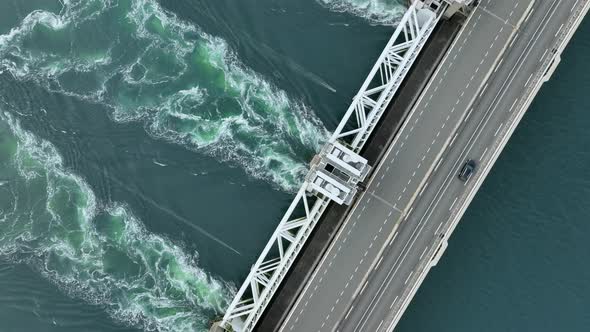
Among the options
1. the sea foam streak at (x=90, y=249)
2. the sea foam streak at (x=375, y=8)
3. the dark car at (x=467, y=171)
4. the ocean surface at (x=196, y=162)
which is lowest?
the sea foam streak at (x=90, y=249)

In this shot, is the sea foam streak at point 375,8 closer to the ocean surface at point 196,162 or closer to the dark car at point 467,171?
the ocean surface at point 196,162

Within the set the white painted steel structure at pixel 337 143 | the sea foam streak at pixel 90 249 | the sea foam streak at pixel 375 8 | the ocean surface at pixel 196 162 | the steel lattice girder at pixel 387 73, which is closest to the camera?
the white painted steel structure at pixel 337 143

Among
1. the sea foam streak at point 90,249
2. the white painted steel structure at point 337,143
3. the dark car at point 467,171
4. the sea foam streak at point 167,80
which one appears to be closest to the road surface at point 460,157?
the dark car at point 467,171

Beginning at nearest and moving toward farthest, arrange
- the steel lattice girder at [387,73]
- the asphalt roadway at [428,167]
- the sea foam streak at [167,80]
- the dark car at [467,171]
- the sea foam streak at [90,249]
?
the dark car at [467,171], the asphalt roadway at [428,167], the steel lattice girder at [387,73], the sea foam streak at [90,249], the sea foam streak at [167,80]

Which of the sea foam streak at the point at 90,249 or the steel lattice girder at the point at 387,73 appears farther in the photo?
the sea foam streak at the point at 90,249

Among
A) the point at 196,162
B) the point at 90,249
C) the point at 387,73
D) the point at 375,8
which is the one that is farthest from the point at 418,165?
the point at 90,249

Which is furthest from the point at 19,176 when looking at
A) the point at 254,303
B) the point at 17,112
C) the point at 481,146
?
the point at 481,146

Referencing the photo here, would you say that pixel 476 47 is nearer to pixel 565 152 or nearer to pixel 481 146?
pixel 481 146
